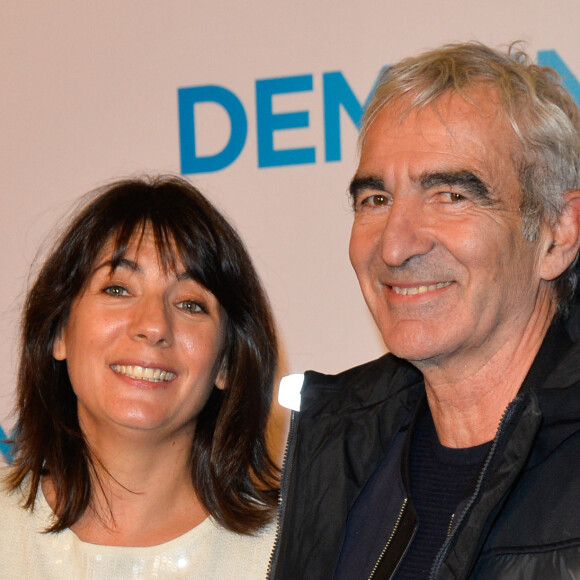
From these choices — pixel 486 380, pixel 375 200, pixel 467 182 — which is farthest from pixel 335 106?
pixel 486 380

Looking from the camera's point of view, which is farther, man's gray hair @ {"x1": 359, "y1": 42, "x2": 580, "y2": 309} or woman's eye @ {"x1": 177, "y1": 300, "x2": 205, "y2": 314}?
woman's eye @ {"x1": 177, "y1": 300, "x2": 205, "y2": 314}

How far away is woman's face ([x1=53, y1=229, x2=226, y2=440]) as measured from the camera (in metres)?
2.22

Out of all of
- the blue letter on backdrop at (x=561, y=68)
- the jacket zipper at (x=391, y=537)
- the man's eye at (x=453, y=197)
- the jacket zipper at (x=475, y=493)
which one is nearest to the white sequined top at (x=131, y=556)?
the jacket zipper at (x=391, y=537)

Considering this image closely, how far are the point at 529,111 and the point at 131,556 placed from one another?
1.30 metres

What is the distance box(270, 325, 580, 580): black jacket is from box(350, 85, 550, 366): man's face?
114 millimetres

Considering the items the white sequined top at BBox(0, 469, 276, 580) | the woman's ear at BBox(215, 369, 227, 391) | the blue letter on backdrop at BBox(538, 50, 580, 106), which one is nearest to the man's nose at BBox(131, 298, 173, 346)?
the woman's ear at BBox(215, 369, 227, 391)

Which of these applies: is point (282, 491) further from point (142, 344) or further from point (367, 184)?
point (367, 184)

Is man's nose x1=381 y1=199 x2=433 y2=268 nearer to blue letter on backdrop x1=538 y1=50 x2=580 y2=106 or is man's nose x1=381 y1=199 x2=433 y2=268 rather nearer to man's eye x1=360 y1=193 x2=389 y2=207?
man's eye x1=360 y1=193 x2=389 y2=207

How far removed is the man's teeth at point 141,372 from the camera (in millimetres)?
2234

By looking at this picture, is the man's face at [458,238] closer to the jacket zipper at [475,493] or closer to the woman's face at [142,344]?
the jacket zipper at [475,493]

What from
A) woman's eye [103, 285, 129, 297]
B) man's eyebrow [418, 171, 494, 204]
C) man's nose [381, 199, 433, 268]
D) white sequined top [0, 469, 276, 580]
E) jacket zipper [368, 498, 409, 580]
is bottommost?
white sequined top [0, 469, 276, 580]

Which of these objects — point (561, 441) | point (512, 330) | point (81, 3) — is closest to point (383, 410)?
point (512, 330)

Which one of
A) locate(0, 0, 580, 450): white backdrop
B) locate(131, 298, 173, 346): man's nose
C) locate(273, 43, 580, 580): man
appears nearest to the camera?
locate(273, 43, 580, 580): man

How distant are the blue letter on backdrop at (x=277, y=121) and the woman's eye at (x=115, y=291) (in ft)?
2.33
